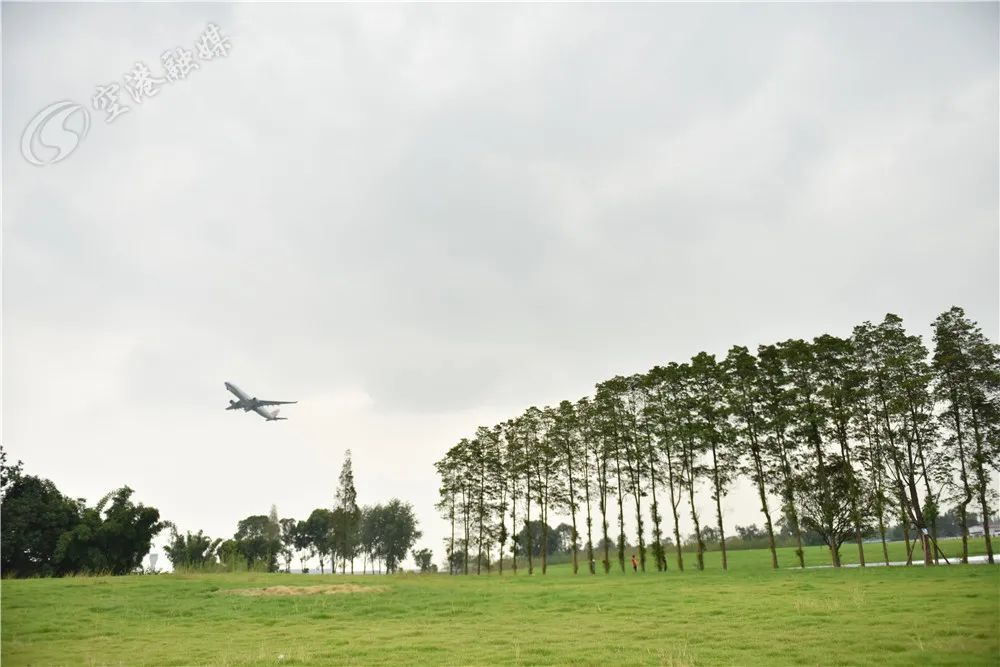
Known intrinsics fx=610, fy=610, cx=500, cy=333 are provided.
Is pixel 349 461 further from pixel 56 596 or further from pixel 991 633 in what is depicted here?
pixel 991 633

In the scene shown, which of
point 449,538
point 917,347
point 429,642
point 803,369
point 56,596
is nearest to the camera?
point 429,642

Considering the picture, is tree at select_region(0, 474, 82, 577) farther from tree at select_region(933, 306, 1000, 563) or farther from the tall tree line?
tree at select_region(933, 306, 1000, 563)

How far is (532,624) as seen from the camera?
22828 mm

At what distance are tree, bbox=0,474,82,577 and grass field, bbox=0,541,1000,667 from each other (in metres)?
36.7

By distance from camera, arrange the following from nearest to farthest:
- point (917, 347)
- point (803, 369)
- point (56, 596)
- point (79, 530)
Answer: point (56, 596) → point (917, 347) → point (803, 369) → point (79, 530)

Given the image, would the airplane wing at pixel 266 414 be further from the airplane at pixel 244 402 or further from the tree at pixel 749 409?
the tree at pixel 749 409

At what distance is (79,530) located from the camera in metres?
67.7

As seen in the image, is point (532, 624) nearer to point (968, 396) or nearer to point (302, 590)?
point (302, 590)

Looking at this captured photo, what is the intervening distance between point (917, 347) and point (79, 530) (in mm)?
84139

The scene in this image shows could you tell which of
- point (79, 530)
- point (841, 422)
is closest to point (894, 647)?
point (841, 422)

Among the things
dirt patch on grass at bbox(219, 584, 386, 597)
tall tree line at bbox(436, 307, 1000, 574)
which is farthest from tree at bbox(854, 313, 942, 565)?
dirt patch on grass at bbox(219, 584, 386, 597)

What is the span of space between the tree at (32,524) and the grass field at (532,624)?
36706 millimetres

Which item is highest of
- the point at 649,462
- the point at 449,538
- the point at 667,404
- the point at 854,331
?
the point at 854,331

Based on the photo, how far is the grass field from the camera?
15.9 metres
